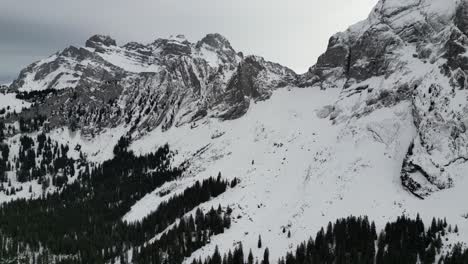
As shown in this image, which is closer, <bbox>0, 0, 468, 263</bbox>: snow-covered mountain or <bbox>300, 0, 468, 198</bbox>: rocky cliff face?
<bbox>0, 0, 468, 263</bbox>: snow-covered mountain

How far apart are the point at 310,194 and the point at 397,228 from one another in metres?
33.3

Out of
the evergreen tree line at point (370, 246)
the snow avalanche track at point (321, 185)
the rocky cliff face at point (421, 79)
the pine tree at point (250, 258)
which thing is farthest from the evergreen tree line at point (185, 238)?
the rocky cliff face at point (421, 79)

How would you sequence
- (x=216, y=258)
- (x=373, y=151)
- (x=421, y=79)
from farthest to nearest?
(x=421, y=79) → (x=373, y=151) → (x=216, y=258)

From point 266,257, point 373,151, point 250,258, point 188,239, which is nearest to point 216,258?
point 250,258

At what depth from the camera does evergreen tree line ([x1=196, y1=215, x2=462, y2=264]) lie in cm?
10638

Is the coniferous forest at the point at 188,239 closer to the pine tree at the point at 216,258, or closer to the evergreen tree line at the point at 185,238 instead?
the evergreen tree line at the point at 185,238

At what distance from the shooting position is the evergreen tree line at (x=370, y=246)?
106 m

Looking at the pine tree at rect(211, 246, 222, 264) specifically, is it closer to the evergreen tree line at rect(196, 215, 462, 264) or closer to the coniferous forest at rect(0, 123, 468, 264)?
the evergreen tree line at rect(196, 215, 462, 264)

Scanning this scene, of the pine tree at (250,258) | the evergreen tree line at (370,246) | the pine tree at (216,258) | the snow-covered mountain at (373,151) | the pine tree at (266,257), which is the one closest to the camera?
the evergreen tree line at (370,246)

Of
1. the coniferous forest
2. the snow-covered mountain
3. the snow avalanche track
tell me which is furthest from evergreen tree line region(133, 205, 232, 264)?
the snow-covered mountain

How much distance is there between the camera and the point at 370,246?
113 meters

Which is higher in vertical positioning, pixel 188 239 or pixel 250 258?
pixel 188 239

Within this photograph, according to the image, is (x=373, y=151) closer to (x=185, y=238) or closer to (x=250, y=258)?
(x=250, y=258)

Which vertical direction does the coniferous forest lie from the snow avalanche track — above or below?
below
